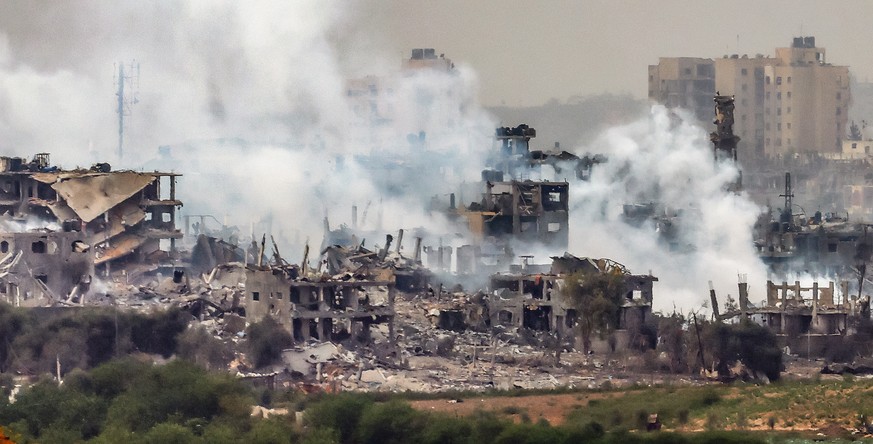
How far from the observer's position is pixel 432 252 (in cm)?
9319

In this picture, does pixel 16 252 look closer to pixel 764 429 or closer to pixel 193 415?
pixel 193 415

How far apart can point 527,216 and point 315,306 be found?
23.4m

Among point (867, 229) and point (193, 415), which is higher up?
point (867, 229)

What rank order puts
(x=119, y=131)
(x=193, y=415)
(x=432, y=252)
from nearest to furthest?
1. (x=193, y=415)
2. (x=432, y=252)
3. (x=119, y=131)

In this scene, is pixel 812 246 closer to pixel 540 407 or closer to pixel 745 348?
pixel 745 348

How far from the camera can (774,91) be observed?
6250 inches

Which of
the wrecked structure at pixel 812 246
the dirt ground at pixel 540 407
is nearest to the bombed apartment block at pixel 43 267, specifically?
the dirt ground at pixel 540 407

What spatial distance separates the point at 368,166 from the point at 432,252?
12.9 m

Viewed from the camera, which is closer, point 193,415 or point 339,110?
point 193,415

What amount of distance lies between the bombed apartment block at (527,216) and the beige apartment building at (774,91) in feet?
202

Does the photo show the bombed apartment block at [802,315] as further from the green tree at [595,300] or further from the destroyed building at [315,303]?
the destroyed building at [315,303]

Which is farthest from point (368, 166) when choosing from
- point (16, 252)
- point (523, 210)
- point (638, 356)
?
point (638, 356)

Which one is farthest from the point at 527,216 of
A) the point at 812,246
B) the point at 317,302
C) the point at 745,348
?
the point at 745,348

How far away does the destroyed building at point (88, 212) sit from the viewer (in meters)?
82.6
